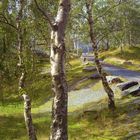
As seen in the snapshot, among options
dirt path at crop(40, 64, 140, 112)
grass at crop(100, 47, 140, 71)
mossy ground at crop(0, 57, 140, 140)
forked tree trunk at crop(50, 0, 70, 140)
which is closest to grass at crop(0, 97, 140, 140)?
mossy ground at crop(0, 57, 140, 140)

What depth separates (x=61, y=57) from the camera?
1291cm

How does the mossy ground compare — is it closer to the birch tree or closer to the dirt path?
the dirt path

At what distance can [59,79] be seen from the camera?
42.4 feet

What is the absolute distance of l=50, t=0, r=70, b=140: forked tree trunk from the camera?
12.8 m

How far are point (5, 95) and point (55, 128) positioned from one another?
44.3 metres

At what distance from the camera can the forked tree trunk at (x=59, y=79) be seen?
12.8 meters

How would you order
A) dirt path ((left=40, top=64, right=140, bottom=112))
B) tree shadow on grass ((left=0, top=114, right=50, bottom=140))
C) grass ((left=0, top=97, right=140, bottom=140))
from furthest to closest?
dirt path ((left=40, top=64, right=140, bottom=112))
tree shadow on grass ((left=0, top=114, right=50, bottom=140))
grass ((left=0, top=97, right=140, bottom=140))

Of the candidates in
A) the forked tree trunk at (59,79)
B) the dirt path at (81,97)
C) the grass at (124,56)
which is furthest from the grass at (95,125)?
the grass at (124,56)

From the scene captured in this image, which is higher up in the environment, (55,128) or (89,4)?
(89,4)

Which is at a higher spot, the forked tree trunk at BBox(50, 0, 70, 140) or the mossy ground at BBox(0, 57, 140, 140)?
the forked tree trunk at BBox(50, 0, 70, 140)

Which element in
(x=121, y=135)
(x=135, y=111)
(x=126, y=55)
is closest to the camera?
(x=121, y=135)

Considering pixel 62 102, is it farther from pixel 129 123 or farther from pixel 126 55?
pixel 126 55

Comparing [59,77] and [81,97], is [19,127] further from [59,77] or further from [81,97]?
[59,77]

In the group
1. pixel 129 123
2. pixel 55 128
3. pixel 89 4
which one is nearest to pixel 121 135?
pixel 129 123
